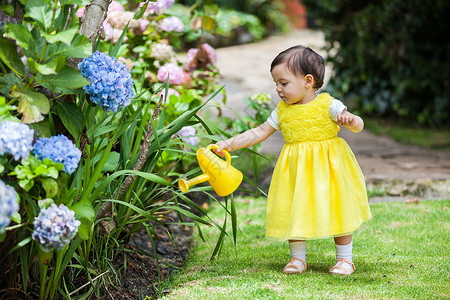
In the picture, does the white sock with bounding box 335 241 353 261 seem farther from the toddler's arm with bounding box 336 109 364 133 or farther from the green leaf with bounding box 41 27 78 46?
the green leaf with bounding box 41 27 78 46

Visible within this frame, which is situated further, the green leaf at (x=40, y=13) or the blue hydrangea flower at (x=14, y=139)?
the green leaf at (x=40, y=13)

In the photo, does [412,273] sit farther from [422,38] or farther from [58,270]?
[422,38]

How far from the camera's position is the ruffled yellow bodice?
2395mm

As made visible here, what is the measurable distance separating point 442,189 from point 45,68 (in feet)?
10.8

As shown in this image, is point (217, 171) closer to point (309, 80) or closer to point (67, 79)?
point (309, 80)

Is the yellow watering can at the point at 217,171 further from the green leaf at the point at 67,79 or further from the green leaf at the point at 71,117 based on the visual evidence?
the green leaf at the point at 67,79

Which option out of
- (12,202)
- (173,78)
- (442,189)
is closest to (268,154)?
(442,189)

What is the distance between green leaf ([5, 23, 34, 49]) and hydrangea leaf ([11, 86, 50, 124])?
14 cm

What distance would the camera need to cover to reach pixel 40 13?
5.60 ft

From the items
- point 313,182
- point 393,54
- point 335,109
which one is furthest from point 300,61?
point 393,54

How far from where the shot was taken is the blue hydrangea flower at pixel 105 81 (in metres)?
1.82

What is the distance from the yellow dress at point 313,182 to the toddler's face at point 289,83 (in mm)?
59

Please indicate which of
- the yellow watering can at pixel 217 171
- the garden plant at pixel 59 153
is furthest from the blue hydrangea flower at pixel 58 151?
the yellow watering can at pixel 217 171

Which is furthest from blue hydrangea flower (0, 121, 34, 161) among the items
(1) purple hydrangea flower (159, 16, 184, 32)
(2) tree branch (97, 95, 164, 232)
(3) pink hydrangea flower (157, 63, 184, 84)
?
(1) purple hydrangea flower (159, 16, 184, 32)
